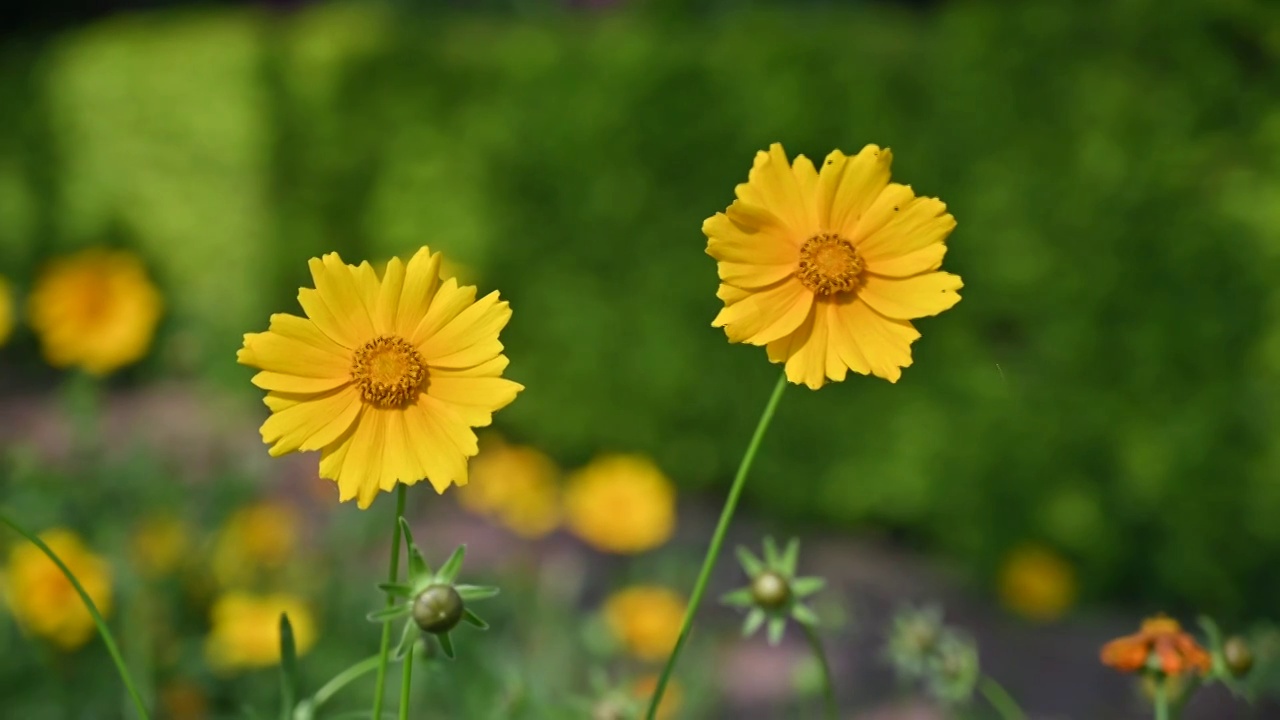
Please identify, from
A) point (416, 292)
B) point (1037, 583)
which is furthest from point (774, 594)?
point (1037, 583)

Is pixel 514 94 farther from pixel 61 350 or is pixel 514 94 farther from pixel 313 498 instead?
pixel 61 350

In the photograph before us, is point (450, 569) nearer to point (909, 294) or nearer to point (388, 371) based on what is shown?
point (388, 371)

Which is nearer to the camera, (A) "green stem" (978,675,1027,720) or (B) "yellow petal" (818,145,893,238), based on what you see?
(B) "yellow petal" (818,145,893,238)

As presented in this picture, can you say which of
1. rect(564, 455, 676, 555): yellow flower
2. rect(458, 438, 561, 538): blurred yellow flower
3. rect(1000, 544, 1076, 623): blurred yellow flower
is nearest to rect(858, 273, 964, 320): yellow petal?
rect(564, 455, 676, 555): yellow flower

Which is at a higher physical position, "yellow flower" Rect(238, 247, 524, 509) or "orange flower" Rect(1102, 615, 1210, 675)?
"yellow flower" Rect(238, 247, 524, 509)

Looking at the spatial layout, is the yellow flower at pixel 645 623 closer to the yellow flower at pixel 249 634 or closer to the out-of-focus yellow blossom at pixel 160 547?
the yellow flower at pixel 249 634

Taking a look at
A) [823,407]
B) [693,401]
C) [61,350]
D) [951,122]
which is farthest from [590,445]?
[61,350]

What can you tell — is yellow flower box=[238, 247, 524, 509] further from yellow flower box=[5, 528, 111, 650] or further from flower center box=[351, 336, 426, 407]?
yellow flower box=[5, 528, 111, 650]

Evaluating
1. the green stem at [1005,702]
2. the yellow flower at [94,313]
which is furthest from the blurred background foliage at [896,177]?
the green stem at [1005,702]
